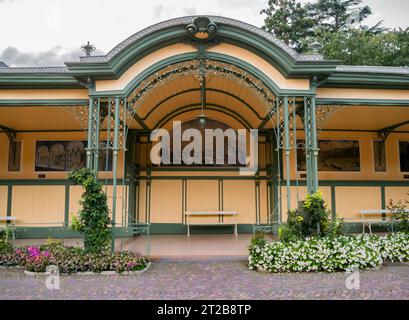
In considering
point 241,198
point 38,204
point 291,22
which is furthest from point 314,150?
point 291,22

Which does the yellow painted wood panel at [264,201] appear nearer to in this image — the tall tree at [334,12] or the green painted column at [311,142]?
the green painted column at [311,142]

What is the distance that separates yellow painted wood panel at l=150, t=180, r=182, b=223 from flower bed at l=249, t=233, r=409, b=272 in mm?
4620

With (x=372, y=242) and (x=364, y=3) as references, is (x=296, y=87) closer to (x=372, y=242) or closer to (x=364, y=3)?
(x=372, y=242)

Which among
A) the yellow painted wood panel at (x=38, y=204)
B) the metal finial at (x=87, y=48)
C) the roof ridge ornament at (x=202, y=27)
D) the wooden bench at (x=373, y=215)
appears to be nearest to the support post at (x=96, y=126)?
the metal finial at (x=87, y=48)

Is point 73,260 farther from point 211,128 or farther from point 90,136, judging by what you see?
point 211,128

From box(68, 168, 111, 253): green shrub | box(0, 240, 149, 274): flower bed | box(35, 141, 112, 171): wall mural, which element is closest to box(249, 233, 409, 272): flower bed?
box(0, 240, 149, 274): flower bed

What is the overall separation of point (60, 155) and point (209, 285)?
746 cm

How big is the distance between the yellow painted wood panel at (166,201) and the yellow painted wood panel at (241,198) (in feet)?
5.04

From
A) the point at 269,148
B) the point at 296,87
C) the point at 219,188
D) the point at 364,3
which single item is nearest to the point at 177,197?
the point at 219,188

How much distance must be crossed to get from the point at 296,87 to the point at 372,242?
3665 millimetres

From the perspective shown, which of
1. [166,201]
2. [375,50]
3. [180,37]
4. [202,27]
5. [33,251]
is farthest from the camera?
[375,50]

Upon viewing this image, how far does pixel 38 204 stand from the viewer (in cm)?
1045
